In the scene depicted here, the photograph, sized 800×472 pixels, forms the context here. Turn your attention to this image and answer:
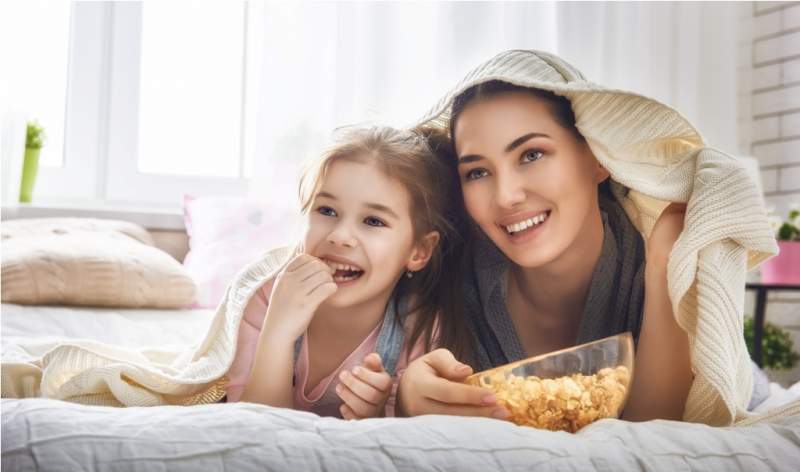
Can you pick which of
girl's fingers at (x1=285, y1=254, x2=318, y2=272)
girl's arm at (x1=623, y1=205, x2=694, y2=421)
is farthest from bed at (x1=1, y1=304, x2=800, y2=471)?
girl's fingers at (x1=285, y1=254, x2=318, y2=272)

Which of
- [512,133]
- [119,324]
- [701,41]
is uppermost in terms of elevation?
[701,41]

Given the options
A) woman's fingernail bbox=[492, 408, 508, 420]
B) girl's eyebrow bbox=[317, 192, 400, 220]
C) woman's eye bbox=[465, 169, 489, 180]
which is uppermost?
woman's eye bbox=[465, 169, 489, 180]

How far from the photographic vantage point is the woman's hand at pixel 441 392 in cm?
96

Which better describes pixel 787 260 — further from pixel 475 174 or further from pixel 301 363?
pixel 301 363

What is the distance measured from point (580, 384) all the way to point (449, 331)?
381mm

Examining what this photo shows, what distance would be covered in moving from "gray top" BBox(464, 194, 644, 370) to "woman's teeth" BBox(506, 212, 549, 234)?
0.13m

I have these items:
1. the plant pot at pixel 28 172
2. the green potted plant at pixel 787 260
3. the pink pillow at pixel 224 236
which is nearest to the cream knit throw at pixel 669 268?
the pink pillow at pixel 224 236

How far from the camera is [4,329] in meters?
1.84

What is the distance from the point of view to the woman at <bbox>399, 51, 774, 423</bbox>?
1.12 metres

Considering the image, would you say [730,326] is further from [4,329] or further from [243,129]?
[243,129]

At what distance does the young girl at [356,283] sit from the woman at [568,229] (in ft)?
0.22

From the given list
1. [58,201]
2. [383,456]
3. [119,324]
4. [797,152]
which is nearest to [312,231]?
[383,456]

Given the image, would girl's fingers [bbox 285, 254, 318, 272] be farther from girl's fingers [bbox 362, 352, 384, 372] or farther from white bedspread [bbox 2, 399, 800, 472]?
white bedspread [bbox 2, 399, 800, 472]

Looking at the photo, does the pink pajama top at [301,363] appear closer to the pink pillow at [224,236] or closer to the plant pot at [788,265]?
the pink pillow at [224,236]
